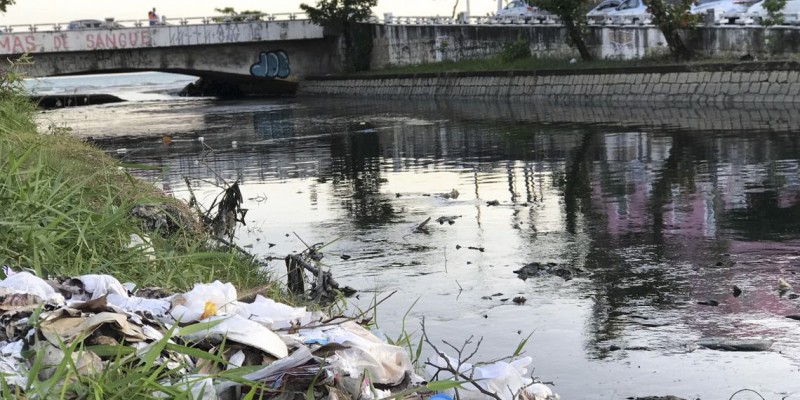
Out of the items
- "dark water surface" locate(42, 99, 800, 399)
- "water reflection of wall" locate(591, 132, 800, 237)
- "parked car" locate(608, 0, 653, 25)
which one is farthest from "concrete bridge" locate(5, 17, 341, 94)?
"water reflection of wall" locate(591, 132, 800, 237)

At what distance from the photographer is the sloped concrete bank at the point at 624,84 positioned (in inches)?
1064

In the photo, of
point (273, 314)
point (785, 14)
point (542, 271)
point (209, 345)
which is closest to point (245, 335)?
point (209, 345)

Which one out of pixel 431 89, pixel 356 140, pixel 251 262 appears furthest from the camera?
pixel 431 89

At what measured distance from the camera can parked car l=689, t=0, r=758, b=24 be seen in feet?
103

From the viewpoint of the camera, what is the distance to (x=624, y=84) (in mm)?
32094

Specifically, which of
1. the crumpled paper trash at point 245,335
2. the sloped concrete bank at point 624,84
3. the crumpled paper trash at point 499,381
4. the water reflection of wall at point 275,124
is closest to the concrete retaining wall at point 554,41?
the sloped concrete bank at point 624,84

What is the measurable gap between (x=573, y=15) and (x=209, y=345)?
109 feet

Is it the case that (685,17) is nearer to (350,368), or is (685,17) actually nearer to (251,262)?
(251,262)

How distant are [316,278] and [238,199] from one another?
2.27m

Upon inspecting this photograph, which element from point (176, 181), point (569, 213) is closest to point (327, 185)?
point (176, 181)

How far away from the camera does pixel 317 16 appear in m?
53.5

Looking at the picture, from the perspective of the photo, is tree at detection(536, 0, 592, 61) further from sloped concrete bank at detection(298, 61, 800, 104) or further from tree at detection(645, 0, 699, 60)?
tree at detection(645, 0, 699, 60)

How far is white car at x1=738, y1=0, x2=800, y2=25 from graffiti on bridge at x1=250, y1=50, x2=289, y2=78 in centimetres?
2804

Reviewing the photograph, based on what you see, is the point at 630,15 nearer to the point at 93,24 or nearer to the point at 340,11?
the point at 340,11
